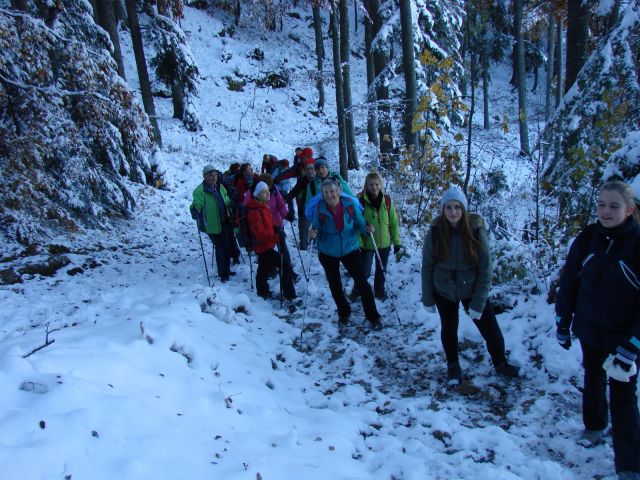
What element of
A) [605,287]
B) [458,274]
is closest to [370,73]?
[458,274]

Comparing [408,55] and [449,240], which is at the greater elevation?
[408,55]

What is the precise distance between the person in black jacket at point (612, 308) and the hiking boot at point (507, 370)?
104 centimetres

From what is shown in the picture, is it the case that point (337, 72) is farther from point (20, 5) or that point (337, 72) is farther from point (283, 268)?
point (20, 5)

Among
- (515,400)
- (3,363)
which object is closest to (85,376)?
(3,363)

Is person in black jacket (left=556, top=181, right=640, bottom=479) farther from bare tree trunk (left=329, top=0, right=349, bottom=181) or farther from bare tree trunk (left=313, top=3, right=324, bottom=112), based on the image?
bare tree trunk (left=313, top=3, right=324, bottom=112)

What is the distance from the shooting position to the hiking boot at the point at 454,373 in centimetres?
464

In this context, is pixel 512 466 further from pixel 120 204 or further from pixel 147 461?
pixel 120 204

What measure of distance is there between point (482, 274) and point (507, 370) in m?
1.15

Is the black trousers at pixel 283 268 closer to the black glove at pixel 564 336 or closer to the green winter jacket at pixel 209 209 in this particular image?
the green winter jacket at pixel 209 209

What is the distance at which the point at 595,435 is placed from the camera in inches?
140

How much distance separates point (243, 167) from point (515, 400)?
745 centimetres

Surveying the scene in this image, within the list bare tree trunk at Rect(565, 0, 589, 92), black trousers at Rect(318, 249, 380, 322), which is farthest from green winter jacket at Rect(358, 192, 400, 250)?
bare tree trunk at Rect(565, 0, 589, 92)

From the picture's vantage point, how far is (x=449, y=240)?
4340mm

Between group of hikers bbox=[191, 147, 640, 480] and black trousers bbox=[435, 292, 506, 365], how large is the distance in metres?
0.01
